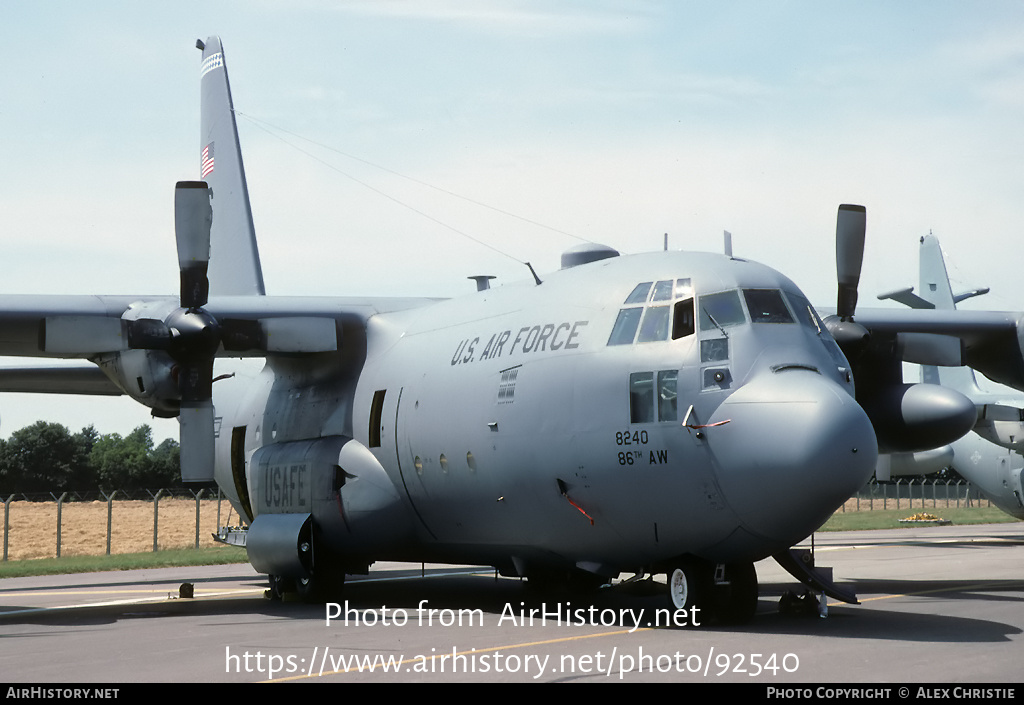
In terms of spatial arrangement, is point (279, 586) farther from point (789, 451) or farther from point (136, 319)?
point (789, 451)

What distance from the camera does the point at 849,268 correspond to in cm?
1504


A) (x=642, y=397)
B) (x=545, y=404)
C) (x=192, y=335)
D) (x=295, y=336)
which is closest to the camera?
(x=642, y=397)

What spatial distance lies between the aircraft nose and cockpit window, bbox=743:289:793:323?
77cm

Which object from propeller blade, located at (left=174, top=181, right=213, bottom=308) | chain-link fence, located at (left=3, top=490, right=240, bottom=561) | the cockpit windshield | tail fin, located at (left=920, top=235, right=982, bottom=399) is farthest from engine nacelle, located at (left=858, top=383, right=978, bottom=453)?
tail fin, located at (left=920, top=235, right=982, bottom=399)

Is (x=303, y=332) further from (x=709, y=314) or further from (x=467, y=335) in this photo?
(x=709, y=314)

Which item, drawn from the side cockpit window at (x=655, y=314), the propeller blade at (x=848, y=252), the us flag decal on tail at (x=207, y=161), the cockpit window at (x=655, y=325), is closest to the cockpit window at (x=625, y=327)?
the side cockpit window at (x=655, y=314)

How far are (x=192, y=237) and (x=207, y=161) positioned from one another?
914cm

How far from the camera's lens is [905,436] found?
1508 cm

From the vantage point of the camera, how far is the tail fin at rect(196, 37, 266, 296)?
21.6 meters

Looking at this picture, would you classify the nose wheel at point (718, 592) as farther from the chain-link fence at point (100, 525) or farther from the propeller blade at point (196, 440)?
the chain-link fence at point (100, 525)

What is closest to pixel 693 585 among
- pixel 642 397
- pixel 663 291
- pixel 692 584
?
pixel 692 584

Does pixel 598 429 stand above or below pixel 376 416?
above

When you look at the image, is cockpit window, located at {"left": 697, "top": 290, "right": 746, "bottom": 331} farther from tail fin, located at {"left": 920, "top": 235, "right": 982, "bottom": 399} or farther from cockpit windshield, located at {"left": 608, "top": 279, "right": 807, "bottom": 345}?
→ tail fin, located at {"left": 920, "top": 235, "right": 982, "bottom": 399}

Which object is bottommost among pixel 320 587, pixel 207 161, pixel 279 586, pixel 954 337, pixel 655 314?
pixel 279 586
